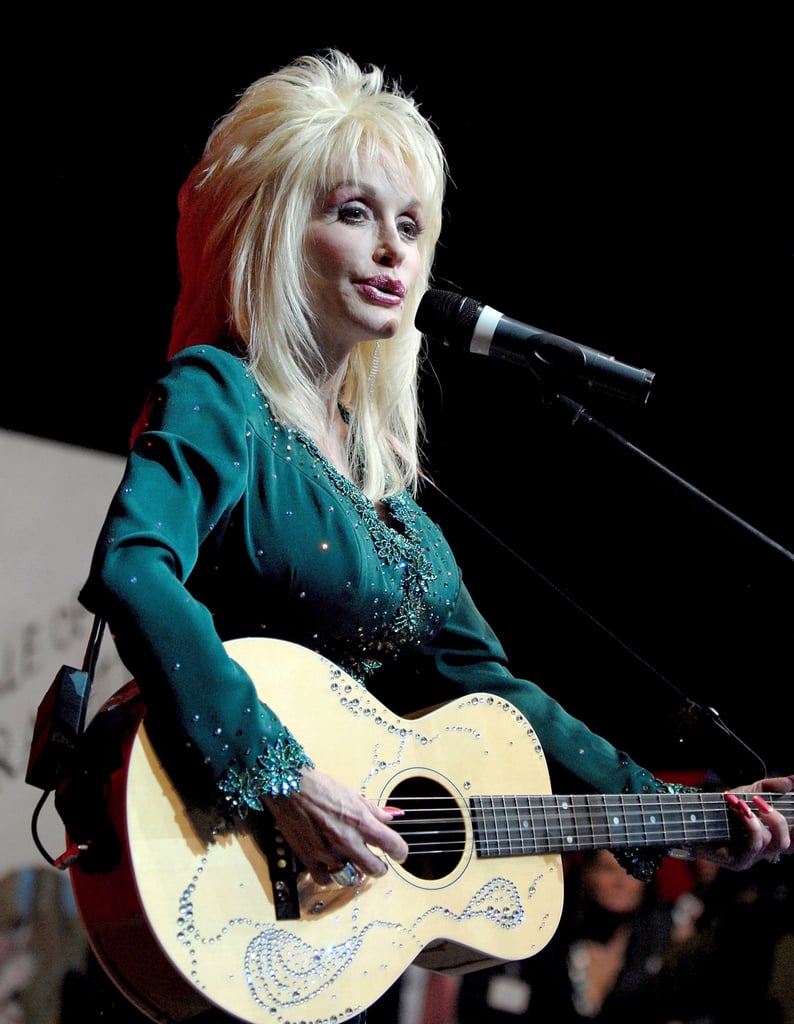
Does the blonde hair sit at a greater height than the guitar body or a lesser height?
greater

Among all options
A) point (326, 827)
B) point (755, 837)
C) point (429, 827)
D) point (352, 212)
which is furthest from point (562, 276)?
point (326, 827)

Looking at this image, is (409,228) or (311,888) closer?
(311,888)

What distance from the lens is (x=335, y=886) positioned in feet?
4.55

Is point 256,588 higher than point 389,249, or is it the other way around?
point 389,249

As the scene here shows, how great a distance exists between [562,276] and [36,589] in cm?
177

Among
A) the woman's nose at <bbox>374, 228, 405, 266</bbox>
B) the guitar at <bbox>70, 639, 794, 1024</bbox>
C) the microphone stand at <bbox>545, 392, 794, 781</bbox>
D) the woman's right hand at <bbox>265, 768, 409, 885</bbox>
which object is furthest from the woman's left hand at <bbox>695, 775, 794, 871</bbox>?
the woman's nose at <bbox>374, 228, 405, 266</bbox>

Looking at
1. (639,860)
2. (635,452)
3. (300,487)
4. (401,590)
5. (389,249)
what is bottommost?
(639,860)

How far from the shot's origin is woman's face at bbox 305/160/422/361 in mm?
1832

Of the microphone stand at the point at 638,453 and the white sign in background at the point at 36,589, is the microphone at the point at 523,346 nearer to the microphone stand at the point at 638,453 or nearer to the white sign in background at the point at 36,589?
the microphone stand at the point at 638,453

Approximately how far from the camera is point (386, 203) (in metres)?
1.86

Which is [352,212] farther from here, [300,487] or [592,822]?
[592,822]

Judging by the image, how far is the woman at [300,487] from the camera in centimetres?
129

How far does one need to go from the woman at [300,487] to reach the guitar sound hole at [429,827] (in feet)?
0.34

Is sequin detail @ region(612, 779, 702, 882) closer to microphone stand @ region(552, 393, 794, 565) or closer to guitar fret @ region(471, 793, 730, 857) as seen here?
guitar fret @ region(471, 793, 730, 857)
